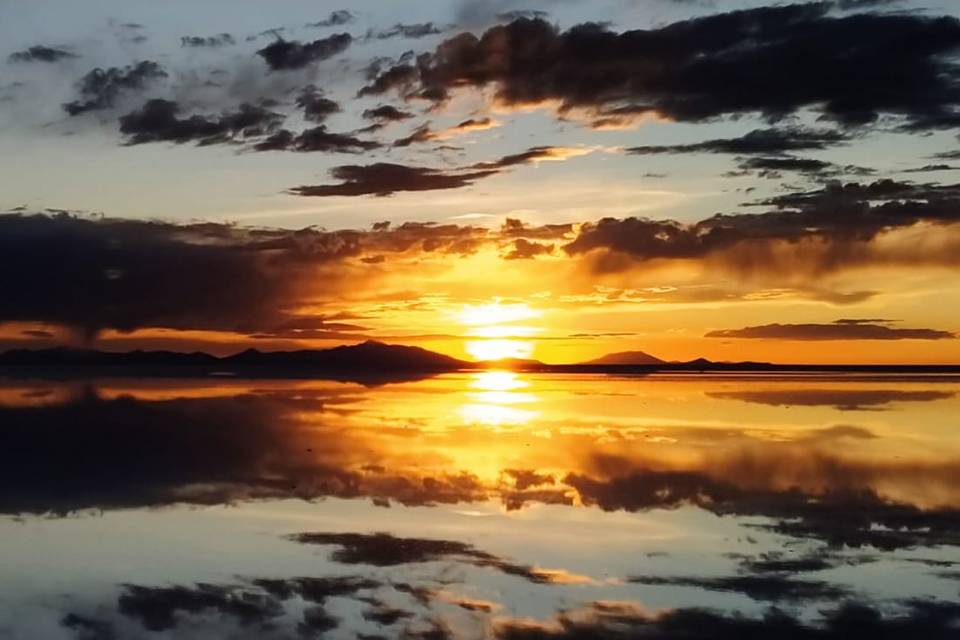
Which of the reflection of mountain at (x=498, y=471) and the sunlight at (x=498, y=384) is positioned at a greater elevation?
the sunlight at (x=498, y=384)

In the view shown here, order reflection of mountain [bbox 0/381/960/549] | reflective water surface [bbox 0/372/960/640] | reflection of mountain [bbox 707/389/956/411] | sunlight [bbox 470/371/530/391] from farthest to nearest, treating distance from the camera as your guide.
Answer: sunlight [bbox 470/371/530/391] < reflection of mountain [bbox 707/389/956/411] < reflection of mountain [bbox 0/381/960/549] < reflective water surface [bbox 0/372/960/640]

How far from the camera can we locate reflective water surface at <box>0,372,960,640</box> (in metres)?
8.66

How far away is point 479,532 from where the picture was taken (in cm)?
1172

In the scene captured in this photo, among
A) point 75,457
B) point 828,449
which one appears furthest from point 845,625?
point 75,457

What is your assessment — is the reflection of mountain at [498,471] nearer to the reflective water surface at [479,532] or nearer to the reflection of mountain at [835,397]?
the reflective water surface at [479,532]

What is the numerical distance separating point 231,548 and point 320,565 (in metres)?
1.21

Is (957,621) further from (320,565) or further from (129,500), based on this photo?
(129,500)

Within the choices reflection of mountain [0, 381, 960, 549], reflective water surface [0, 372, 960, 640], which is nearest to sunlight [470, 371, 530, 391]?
reflection of mountain [0, 381, 960, 549]

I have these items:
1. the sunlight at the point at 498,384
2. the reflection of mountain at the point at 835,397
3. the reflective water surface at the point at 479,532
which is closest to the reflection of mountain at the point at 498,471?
the reflective water surface at the point at 479,532

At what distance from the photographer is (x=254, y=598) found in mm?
9195

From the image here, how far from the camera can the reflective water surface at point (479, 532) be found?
8.66 metres

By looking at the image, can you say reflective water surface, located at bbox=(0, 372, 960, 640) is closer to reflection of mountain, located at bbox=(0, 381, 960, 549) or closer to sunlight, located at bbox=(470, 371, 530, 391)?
reflection of mountain, located at bbox=(0, 381, 960, 549)

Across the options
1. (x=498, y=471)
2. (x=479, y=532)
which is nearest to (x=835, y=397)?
(x=498, y=471)

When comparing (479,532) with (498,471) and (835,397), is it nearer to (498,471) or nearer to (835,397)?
(498,471)
